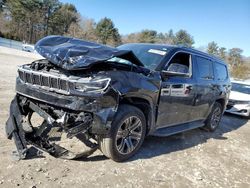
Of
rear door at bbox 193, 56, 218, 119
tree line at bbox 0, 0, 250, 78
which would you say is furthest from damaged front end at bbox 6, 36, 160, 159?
tree line at bbox 0, 0, 250, 78

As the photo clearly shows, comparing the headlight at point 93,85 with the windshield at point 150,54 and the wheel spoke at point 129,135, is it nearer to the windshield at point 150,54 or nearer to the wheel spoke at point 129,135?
the wheel spoke at point 129,135

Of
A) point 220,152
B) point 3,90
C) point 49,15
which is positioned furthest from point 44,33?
point 220,152

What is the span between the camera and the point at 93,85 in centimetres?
349

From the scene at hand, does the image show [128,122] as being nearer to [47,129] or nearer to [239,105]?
[47,129]

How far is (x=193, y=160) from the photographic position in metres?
4.96

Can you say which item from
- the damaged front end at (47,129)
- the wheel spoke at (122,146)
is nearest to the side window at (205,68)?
the wheel spoke at (122,146)

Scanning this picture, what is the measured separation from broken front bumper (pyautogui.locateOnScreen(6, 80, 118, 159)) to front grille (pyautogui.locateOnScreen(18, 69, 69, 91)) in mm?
103

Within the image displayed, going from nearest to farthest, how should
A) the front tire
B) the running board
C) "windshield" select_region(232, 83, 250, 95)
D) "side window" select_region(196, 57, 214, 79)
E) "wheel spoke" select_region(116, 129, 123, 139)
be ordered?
the front tire
"wheel spoke" select_region(116, 129, 123, 139)
the running board
"side window" select_region(196, 57, 214, 79)
"windshield" select_region(232, 83, 250, 95)

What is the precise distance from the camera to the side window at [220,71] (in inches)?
276

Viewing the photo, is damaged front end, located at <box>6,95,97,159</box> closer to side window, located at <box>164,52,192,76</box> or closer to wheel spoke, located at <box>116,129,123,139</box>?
wheel spoke, located at <box>116,129,123,139</box>

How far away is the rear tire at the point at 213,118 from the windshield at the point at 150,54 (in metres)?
2.75

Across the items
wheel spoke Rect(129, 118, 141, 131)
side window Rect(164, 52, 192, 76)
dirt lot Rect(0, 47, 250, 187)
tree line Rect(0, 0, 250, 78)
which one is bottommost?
dirt lot Rect(0, 47, 250, 187)

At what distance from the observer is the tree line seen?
5672 cm

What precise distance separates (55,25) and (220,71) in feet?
190
